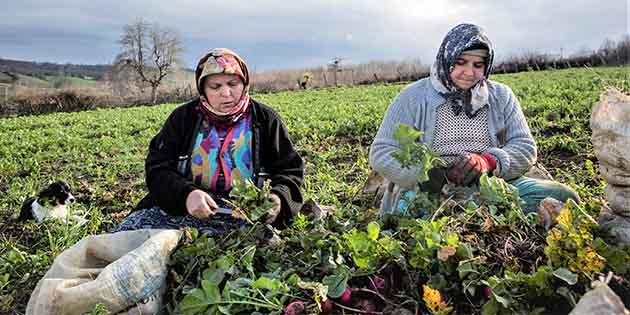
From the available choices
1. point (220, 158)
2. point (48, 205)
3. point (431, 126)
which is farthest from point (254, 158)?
point (48, 205)

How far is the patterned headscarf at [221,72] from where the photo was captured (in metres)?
2.74

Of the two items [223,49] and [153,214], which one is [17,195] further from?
[223,49]

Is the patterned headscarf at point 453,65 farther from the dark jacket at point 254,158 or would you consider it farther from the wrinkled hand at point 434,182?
the dark jacket at point 254,158

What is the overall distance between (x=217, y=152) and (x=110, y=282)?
1052 millimetres

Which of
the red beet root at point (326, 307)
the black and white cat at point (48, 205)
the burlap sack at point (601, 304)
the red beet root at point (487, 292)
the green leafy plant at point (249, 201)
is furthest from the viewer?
the black and white cat at point (48, 205)

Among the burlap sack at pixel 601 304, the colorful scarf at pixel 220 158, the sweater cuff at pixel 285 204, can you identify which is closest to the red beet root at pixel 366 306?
the burlap sack at pixel 601 304

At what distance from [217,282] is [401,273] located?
0.57 m

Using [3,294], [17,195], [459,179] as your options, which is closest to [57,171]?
[17,195]

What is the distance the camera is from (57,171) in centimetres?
Result: 696

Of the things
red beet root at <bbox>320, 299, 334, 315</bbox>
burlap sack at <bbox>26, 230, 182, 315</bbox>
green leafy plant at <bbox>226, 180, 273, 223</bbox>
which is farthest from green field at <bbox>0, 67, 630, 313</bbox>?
red beet root at <bbox>320, 299, 334, 315</bbox>

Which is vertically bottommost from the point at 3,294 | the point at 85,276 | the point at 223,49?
the point at 3,294

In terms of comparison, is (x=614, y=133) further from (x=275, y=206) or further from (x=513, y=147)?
(x=275, y=206)

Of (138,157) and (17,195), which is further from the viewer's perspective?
(138,157)

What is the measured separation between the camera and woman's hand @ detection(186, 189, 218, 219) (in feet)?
8.19
